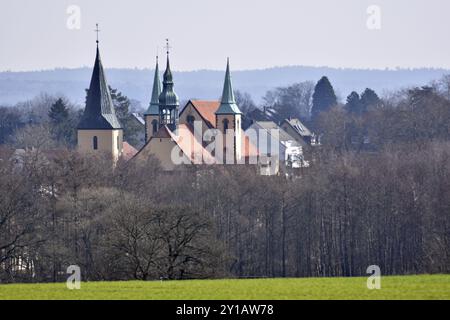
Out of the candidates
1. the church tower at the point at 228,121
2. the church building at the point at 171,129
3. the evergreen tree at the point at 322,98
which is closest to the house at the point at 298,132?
the evergreen tree at the point at 322,98

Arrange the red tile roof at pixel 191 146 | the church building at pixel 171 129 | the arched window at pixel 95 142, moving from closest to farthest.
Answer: the church building at pixel 171 129 → the arched window at pixel 95 142 → the red tile roof at pixel 191 146

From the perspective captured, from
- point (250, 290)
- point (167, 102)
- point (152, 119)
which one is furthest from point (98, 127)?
point (250, 290)

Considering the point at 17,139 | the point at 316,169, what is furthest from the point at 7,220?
the point at 17,139

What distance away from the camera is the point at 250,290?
98.1 ft

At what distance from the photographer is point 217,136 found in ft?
300

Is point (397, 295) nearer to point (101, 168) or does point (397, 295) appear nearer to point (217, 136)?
point (101, 168)

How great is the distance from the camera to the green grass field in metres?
28.4

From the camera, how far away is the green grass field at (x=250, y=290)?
93.2 feet

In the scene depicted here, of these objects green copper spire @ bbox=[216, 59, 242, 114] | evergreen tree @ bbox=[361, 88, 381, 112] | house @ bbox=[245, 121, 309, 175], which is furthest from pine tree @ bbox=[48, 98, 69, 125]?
evergreen tree @ bbox=[361, 88, 381, 112]

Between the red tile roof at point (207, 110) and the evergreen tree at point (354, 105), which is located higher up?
the red tile roof at point (207, 110)

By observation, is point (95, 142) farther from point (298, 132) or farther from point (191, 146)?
point (298, 132)

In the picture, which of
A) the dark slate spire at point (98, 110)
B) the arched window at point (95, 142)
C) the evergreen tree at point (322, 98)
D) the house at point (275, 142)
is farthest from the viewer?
the evergreen tree at point (322, 98)

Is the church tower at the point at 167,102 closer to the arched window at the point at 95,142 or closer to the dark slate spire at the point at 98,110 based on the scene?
the dark slate spire at the point at 98,110

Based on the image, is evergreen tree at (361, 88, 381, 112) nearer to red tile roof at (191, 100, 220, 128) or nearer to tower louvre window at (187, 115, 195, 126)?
red tile roof at (191, 100, 220, 128)
